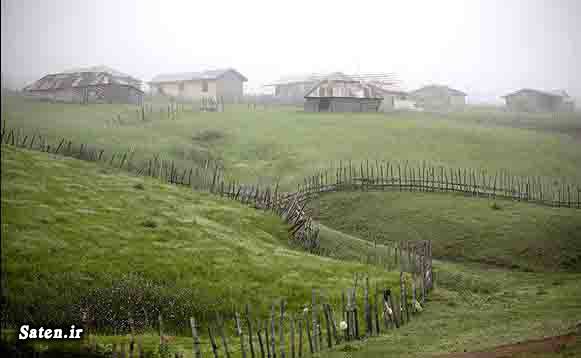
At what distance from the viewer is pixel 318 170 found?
107 feet

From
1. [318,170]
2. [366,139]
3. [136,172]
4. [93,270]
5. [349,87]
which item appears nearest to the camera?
[93,270]

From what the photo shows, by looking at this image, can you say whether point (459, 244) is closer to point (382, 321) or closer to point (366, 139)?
point (382, 321)

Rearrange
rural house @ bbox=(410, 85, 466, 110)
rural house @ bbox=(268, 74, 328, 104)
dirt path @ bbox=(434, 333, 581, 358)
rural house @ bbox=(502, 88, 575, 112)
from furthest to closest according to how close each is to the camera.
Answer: rural house @ bbox=(410, 85, 466, 110), rural house @ bbox=(502, 88, 575, 112), rural house @ bbox=(268, 74, 328, 104), dirt path @ bbox=(434, 333, 581, 358)

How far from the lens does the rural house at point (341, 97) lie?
51.5 meters

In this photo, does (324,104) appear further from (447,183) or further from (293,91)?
(447,183)

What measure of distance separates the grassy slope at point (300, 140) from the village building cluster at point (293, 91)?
3.66m

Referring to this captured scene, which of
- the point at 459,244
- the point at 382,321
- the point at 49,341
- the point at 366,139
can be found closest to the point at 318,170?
Result: the point at 366,139

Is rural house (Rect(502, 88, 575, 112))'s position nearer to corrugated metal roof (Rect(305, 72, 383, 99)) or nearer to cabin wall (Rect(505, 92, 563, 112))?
cabin wall (Rect(505, 92, 563, 112))

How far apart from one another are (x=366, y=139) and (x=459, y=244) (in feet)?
55.9

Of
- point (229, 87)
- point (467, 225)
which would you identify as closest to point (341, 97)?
point (229, 87)

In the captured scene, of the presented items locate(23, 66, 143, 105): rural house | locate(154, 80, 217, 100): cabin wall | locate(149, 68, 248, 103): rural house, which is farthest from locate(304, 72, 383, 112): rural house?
locate(23, 66, 143, 105): rural house

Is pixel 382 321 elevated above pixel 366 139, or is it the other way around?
pixel 366 139

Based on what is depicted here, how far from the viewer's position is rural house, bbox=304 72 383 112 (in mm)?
51500

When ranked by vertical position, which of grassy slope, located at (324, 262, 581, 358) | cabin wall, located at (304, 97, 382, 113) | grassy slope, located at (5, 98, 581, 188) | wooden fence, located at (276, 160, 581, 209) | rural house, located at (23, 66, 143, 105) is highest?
rural house, located at (23, 66, 143, 105)
